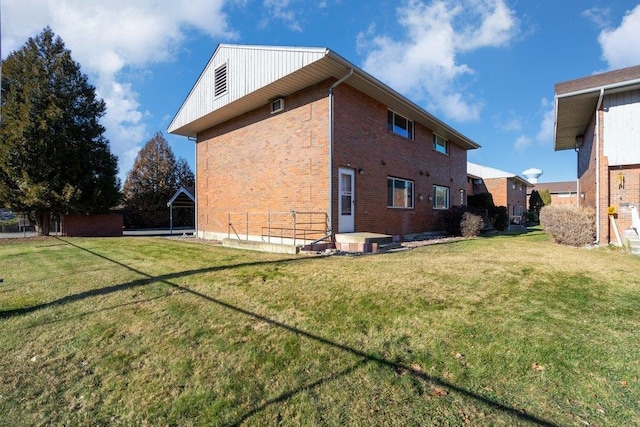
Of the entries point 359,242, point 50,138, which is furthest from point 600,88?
point 50,138

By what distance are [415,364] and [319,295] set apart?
203 cm

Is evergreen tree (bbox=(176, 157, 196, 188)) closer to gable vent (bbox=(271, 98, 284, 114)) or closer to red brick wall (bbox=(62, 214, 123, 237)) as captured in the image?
red brick wall (bbox=(62, 214, 123, 237))

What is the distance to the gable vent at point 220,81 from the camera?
13.4 m

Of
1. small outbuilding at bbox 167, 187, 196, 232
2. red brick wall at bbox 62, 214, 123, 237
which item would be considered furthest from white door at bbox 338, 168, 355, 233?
red brick wall at bbox 62, 214, 123, 237

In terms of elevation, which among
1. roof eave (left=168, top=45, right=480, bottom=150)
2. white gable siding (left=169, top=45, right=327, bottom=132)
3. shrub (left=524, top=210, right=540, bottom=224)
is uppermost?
white gable siding (left=169, top=45, right=327, bottom=132)

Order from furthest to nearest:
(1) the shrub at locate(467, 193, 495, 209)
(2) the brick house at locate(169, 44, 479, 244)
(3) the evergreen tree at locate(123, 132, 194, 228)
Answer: (3) the evergreen tree at locate(123, 132, 194, 228)
(1) the shrub at locate(467, 193, 495, 209)
(2) the brick house at locate(169, 44, 479, 244)

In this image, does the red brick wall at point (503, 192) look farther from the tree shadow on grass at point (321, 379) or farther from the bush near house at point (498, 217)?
the tree shadow on grass at point (321, 379)

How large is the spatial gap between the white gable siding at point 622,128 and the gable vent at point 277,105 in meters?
10.6

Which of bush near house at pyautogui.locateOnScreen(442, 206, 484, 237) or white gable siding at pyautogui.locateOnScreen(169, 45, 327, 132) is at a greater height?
white gable siding at pyautogui.locateOnScreen(169, 45, 327, 132)

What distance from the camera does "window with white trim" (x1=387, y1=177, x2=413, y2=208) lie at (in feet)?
43.2

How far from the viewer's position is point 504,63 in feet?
49.7

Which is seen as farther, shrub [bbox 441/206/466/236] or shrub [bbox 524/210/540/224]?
shrub [bbox 524/210/540/224]

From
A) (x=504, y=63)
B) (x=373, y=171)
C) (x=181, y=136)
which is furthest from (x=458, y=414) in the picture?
(x=181, y=136)

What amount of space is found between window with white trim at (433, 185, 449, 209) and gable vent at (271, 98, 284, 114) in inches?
356
